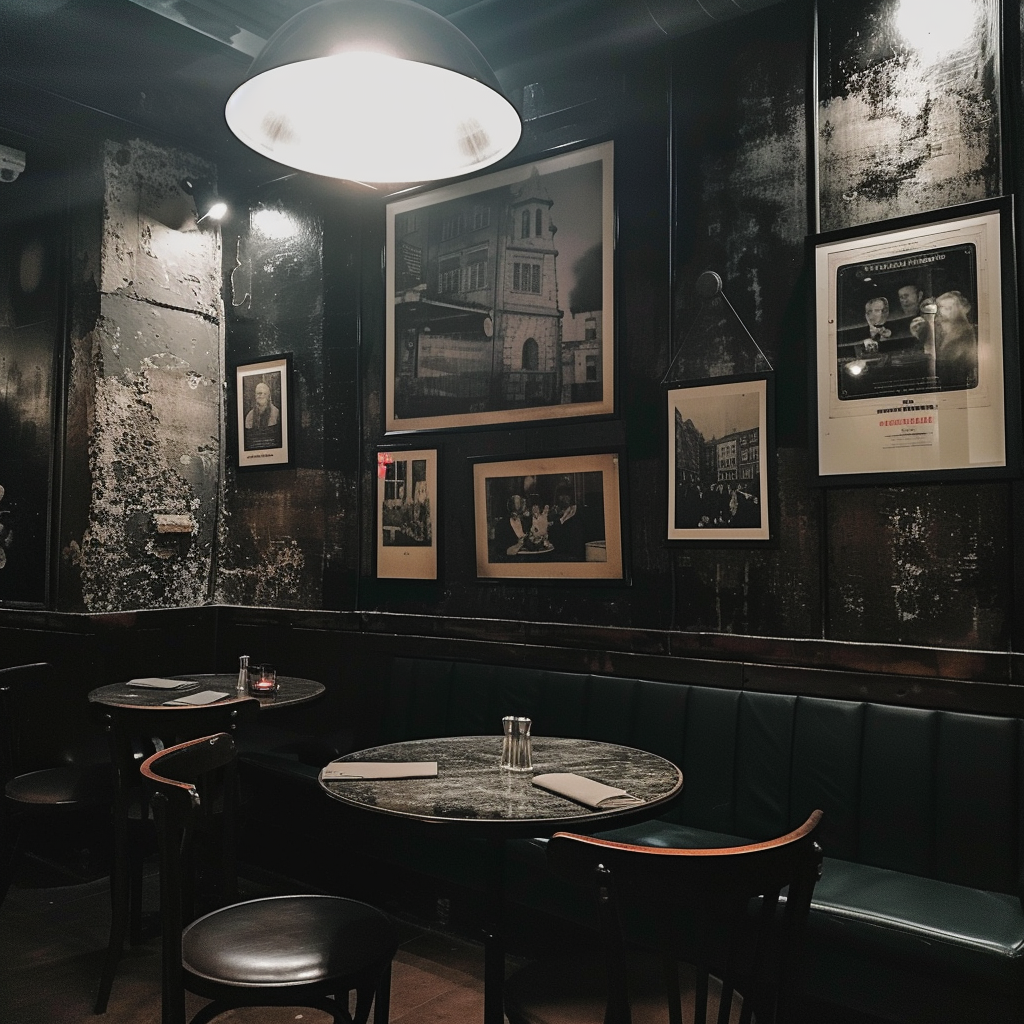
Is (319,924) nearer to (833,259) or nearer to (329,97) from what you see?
(329,97)

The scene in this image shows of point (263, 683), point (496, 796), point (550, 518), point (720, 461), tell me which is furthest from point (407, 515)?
point (496, 796)

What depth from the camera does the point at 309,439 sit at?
4535mm

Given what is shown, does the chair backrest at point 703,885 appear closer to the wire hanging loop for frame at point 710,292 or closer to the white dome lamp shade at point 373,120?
the white dome lamp shade at point 373,120

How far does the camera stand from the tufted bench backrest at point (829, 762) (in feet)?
8.54

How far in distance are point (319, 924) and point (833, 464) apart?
214cm

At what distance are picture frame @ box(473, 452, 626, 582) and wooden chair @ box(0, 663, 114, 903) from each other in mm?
1799

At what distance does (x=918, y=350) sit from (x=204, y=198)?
377 cm

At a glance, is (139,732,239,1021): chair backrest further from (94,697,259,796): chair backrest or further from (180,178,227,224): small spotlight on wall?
(180,178,227,224): small spotlight on wall

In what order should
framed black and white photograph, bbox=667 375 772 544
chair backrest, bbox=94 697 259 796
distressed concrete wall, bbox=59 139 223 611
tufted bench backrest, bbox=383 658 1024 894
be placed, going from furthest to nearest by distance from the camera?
distressed concrete wall, bbox=59 139 223 611, framed black and white photograph, bbox=667 375 772 544, chair backrest, bbox=94 697 259 796, tufted bench backrest, bbox=383 658 1024 894

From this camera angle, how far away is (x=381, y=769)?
2344 millimetres

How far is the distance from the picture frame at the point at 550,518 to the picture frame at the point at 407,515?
9.8 inches

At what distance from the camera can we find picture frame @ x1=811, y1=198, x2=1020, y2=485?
109 inches

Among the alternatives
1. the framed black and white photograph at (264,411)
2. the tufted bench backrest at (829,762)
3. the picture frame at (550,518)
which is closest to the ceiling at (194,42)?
the framed black and white photograph at (264,411)

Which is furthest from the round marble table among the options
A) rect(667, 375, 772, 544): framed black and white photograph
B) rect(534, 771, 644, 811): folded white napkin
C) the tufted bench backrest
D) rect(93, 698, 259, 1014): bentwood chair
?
rect(667, 375, 772, 544): framed black and white photograph
